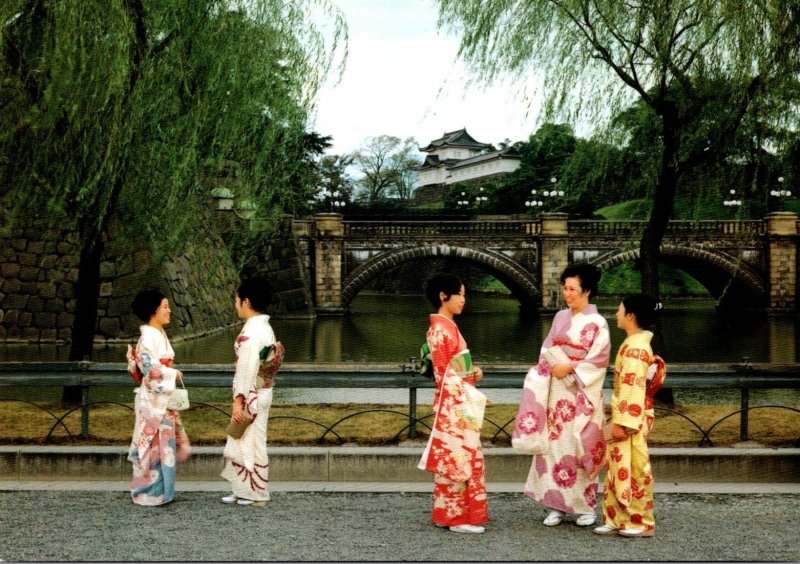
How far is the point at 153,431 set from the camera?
19.3 feet

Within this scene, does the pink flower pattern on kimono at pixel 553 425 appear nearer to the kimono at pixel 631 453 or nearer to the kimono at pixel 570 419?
the kimono at pixel 570 419

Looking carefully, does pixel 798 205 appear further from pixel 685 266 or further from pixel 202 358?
pixel 202 358

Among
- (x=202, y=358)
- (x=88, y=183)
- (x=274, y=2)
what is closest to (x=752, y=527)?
(x=88, y=183)

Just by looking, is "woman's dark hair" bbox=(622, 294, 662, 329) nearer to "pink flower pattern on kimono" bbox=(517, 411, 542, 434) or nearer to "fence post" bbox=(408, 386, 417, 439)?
"pink flower pattern on kimono" bbox=(517, 411, 542, 434)

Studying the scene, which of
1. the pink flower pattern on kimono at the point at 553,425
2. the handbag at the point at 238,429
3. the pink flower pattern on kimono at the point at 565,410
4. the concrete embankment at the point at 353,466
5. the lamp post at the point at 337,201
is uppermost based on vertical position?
the lamp post at the point at 337,201

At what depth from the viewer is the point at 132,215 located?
30.2 feet

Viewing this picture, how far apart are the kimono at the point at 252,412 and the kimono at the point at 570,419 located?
164 centimetres

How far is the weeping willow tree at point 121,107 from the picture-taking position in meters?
8.32

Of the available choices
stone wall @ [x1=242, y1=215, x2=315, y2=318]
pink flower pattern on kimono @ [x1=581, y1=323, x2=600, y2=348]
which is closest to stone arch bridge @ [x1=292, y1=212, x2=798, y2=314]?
stone wall @ [x1=242, y1=215, x2=315, y2=318]

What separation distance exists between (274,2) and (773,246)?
121 feet

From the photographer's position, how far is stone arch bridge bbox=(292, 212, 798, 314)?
4153cm

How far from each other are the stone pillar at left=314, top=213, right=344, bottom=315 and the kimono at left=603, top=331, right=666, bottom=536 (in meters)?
35.7

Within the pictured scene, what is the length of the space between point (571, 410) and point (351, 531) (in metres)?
1.46

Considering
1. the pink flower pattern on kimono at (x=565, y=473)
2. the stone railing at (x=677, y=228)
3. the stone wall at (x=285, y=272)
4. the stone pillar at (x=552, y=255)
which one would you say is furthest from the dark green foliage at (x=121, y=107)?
the stone railing at (x=677, y=228)
